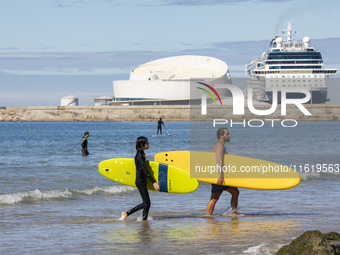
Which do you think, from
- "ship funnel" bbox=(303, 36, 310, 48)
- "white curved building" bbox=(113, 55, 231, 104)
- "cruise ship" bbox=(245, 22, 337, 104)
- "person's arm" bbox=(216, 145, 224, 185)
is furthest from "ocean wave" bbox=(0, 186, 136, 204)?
"ship funnel" bbox=(303, 36, 310, 48)

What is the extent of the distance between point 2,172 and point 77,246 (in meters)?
9.84

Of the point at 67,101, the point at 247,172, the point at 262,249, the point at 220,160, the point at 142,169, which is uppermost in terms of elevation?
the point at 67,101

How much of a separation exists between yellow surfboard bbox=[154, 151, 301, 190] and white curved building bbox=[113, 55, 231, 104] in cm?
9037

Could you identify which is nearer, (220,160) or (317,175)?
(220,160)

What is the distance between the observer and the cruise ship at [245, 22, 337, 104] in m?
86.3

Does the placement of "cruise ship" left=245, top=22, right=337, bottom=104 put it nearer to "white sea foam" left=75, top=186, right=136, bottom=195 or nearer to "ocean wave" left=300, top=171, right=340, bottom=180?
"ocean wave" left=300, top=171, right=340, bottom=180

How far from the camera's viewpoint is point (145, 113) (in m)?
92.3

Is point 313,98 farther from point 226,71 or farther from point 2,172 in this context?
point 2,172

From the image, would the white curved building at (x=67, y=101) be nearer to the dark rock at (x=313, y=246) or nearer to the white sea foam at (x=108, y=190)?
the white sea foam at (x=108, y=190)

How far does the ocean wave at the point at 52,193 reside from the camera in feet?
30.2

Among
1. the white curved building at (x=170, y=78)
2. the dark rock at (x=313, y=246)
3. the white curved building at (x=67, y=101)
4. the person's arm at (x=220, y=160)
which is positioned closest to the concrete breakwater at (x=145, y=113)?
the white curved building at (x=170, y=78)

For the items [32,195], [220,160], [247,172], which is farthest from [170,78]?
[220,160]

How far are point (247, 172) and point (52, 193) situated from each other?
4698mm

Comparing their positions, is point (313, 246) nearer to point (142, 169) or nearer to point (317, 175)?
point (142, 169)
